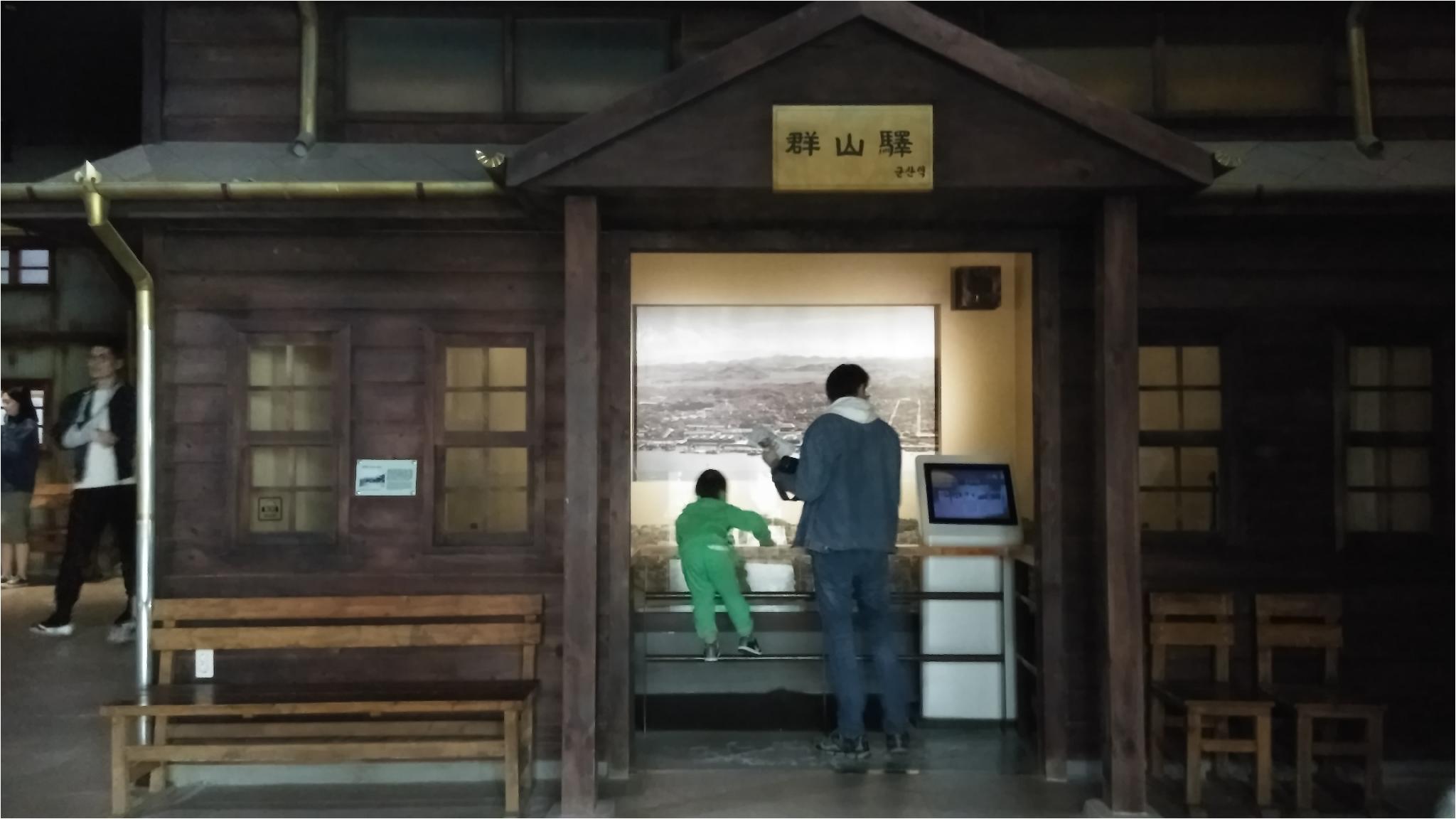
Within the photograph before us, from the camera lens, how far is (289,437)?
545cm

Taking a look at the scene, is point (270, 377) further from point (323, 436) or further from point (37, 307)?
point (37, 307)

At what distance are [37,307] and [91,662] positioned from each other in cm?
724

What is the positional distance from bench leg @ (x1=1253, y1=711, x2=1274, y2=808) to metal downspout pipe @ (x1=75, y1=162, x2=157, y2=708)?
5307mm

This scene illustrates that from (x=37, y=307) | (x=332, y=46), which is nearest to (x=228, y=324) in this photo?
(x=332, y=46)

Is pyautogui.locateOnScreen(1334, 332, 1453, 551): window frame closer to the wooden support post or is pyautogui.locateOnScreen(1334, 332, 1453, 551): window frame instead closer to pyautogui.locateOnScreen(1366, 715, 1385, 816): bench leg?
pyautogui.locateOnScreen(1366, 715, 1385, 816): bench leg

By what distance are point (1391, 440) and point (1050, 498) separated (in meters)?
1.85

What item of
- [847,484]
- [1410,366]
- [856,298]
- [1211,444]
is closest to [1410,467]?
[1410,366]

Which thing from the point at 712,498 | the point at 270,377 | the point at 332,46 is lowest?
the point at 712,498

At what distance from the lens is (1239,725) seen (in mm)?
5348

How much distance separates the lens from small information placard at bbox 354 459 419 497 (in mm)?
5402

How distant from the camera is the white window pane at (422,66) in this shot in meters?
5.80

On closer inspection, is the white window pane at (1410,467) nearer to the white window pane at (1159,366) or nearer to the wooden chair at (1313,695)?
the wooden chair at (1313,695)

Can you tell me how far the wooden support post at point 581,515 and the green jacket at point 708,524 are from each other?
1.90 meters

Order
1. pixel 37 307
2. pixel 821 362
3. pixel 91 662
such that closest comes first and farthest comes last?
1. pixel 91 662
2. pixel 821 362
3. pixel 37 307
